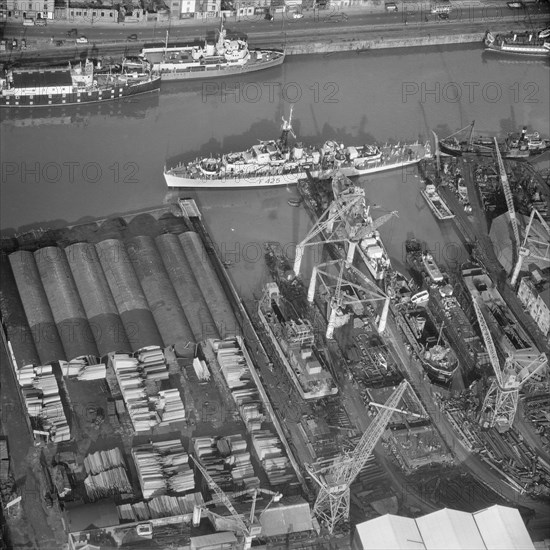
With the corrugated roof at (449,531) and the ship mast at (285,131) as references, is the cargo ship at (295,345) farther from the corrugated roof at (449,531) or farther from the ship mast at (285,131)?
the ship mast at (285,131)

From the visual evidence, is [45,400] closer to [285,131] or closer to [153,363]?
[153,363]

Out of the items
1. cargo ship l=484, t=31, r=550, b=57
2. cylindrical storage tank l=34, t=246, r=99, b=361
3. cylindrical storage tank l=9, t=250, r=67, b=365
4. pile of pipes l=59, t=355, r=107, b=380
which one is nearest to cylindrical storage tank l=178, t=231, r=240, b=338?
cylindrical storage tank l=34, t=246, r=99, b=361

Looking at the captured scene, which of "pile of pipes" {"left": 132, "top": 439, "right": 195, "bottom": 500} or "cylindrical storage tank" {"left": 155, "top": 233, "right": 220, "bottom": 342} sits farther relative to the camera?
"cylindrical storage tank" {"left": 155, "top": 233, "right": 220, "bottom": 342}

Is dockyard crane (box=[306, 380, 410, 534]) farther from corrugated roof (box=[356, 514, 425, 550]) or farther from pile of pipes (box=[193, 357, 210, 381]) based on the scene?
pile of pipes (box=[193, 357, 210, 381])

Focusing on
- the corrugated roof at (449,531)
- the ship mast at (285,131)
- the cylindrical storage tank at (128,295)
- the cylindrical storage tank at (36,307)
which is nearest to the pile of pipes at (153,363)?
the cylindrical storage tank at (128,295)

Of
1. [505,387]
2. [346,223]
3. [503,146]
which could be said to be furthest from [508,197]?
[505,387]

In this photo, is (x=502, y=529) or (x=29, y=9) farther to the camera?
(x=29, y=9)
